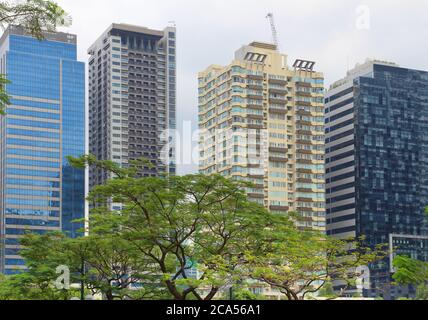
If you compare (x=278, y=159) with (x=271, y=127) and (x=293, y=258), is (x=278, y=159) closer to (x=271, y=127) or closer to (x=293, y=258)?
(x=271, y=127)

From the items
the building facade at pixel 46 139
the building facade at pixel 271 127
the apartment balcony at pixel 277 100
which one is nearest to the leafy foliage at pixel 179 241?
the building facade at pixel 46 139

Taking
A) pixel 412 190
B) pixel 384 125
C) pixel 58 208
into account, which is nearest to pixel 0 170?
pixel 58 208

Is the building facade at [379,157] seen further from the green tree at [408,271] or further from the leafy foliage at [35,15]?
the leafy foliage at [35,15]

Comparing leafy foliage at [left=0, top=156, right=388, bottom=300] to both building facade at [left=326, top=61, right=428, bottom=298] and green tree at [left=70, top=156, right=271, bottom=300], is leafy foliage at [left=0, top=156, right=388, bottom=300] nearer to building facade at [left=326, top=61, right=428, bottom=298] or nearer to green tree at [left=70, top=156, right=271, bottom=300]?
green tree at [left=70, top=156, right=271, bottom=300]

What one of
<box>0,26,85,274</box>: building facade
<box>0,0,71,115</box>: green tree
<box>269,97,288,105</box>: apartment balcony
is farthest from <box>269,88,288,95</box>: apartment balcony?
<box>0,0,71,115</box>: green tree

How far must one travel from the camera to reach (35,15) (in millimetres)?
5176

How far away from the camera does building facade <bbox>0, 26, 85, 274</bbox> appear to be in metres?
16.1

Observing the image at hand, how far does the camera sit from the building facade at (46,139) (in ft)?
52.8

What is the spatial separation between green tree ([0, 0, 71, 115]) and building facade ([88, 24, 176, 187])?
370 inches

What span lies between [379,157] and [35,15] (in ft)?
66.5

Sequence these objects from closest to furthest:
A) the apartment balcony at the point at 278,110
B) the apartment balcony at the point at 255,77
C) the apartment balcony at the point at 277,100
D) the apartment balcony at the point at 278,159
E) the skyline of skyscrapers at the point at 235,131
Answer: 1. the skyline of skyscrapers at the point at 235,131
2. the apartment balcony at the point at 255,77
3. the apartment balcony at the point at 278,159
4. the apartment balcony at the point at 278,110
5. the apartment balcony at the point at 277,100

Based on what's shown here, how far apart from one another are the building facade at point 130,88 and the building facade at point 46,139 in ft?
2.10

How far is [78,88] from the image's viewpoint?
53.7 ft

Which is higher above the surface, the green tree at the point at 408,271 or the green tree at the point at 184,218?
the green tree at the point at 184,218
